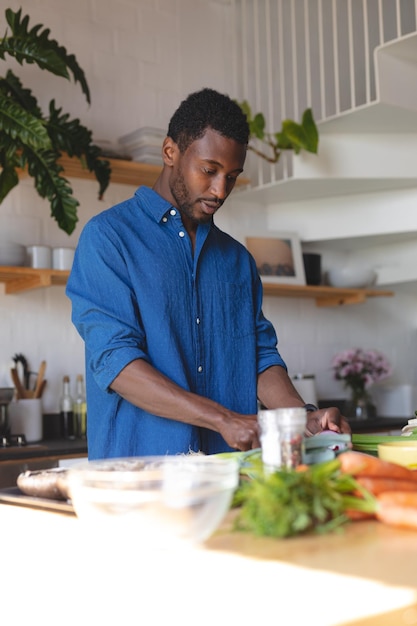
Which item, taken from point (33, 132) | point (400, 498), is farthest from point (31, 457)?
point (400, 498)

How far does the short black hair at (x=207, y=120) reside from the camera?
6.61 ft

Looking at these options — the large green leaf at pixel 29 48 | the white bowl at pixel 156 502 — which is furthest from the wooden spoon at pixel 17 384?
the white bowl at pixel 156 502

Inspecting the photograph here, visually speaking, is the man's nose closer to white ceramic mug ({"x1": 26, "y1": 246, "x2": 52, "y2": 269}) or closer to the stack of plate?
white ceramic mug ({"x1": 26, "y1": 246, "x2": 52, "y2": 269})

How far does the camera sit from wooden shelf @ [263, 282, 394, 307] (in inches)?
178

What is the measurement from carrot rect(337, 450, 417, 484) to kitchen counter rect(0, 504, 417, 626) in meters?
0.08

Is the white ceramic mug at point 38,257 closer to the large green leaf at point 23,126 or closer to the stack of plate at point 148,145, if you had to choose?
the large green leaf at point 23,126

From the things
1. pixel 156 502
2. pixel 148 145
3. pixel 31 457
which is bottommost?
pixel 31 457

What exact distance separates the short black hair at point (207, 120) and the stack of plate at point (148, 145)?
1.87 metres

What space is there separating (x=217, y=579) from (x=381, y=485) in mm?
380

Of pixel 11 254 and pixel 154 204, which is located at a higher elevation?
pixel 11 254

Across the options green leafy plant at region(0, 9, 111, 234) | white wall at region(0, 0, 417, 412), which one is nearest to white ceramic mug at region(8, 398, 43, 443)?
white wall at region(0, 0, 417, 412)

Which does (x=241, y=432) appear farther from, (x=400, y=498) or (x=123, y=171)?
(x=123, y=171)

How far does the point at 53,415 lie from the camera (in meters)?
3.88

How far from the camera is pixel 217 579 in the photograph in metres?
0.92
